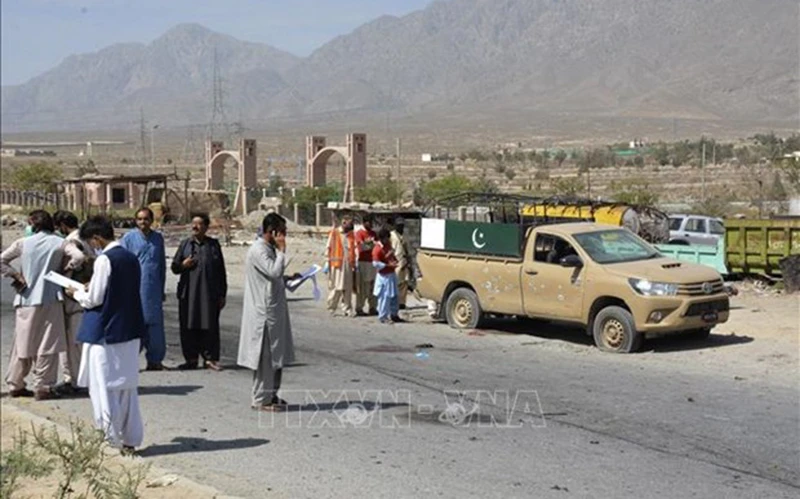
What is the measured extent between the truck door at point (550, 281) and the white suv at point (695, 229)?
47.2 ft

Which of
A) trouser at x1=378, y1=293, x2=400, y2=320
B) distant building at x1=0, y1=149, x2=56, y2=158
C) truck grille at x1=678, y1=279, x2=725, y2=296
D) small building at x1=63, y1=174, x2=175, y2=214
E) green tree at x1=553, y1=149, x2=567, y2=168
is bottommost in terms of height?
trouser at x1=378, y1=293, x2=400, y2=320

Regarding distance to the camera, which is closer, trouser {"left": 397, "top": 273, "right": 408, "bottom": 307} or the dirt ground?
the dirt ground

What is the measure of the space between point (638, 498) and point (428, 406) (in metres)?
3.52

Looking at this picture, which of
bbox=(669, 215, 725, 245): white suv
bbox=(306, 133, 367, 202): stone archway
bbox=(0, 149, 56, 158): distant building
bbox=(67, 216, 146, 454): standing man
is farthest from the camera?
bbox=(0, 149, 56, 158): distant building

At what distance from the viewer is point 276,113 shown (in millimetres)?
131875

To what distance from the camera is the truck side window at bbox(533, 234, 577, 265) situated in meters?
15.2

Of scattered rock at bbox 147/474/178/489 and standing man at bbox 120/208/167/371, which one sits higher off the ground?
standing man at bbox 120/208/167/371

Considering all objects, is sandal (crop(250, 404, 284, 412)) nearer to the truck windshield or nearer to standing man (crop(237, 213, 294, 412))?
standing man (crop(237, 213, 294, 412))

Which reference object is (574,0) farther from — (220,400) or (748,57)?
(748,57)

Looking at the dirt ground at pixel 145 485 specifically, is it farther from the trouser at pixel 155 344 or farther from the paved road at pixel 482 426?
the trouser at pixel 155 344

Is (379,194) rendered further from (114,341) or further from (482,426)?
(114,341)

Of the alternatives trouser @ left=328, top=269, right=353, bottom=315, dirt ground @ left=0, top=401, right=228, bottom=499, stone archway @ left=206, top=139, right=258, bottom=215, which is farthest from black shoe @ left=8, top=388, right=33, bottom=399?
stone archway @ left=206, top=139, right=258, bottom=215

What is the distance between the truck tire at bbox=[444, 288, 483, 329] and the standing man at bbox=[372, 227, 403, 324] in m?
A: 1.00

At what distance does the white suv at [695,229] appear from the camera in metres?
28.9
